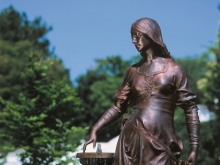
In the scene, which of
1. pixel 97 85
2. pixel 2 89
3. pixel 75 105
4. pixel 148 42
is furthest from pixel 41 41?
pixel 148 42

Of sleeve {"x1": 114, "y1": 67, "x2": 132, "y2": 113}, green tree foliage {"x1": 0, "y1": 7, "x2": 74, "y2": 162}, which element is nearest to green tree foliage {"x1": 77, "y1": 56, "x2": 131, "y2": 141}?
green tree foliage {"x1": 0, "y1": 7, "x2": 74, "y2": 162}

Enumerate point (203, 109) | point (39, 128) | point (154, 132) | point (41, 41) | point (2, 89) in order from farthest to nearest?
point (41, 41), point (203, 109), point (2, 89), point (39, 128), point (154, 132)

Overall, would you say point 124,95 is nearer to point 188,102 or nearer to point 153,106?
point 153,106

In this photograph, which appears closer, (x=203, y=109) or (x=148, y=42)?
(x=148, y=42)

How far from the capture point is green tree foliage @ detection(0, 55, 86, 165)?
23.1m

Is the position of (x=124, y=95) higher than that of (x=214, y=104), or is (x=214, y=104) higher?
(x=214, y=104)

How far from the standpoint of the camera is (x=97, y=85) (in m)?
65.8

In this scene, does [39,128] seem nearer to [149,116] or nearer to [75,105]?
[75,105]

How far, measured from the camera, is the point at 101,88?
64875 millimetres

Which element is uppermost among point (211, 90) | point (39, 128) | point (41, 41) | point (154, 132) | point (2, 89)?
point (41, 41)

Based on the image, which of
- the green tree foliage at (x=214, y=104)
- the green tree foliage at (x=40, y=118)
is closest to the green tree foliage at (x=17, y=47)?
the green tree foliage at (x=214, y=104)

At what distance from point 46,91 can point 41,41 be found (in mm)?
40072

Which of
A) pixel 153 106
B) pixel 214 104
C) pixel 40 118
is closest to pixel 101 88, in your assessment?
pixel 214 104

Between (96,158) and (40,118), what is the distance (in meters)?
15.4
